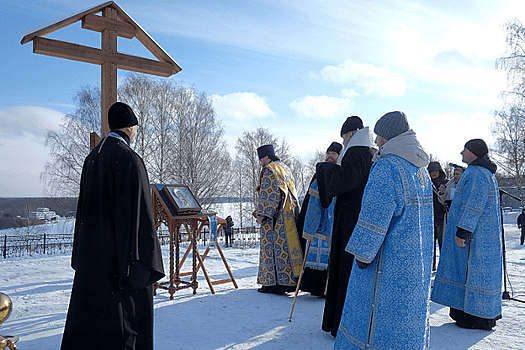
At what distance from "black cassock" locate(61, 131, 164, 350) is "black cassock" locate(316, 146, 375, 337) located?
1723 millimetres

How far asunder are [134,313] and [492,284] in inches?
136

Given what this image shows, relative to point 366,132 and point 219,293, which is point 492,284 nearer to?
point 366,132

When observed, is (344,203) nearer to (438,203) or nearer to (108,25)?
(108,25)

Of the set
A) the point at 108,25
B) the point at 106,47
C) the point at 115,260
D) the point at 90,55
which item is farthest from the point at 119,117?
the point at 108,25

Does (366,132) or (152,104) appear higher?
(152,104)

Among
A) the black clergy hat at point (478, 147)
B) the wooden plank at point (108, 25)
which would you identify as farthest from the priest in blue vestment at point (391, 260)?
the wooden plank at point (108, 25)

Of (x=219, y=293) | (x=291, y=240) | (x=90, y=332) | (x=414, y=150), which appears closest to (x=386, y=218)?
(x=414, y=150)

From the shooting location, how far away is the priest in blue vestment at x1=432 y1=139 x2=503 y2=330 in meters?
4.02

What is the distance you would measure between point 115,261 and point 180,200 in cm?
275

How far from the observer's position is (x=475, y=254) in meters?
4.11

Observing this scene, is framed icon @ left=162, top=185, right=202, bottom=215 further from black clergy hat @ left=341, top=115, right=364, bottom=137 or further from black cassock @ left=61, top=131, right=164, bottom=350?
black cassock @ left=61, top=131, right=164, bottom=350

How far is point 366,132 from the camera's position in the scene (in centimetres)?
376

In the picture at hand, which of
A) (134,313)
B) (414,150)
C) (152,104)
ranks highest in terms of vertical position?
(152,104)

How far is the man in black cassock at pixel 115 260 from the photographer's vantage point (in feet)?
8.04
